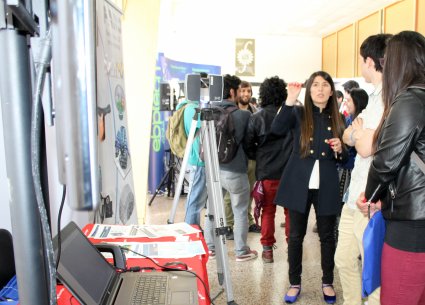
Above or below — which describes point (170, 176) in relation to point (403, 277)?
below

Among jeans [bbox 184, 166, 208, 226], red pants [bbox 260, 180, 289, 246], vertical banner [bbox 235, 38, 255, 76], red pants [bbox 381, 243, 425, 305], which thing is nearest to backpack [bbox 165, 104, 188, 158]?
jeans [bbox 184, 166, 208, 226]

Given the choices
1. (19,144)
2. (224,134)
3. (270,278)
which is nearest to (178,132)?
(224,134)

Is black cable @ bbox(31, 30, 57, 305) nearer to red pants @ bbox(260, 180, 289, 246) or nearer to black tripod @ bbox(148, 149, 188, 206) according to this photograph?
red pants @ bbox(260, 180, 289, 246)

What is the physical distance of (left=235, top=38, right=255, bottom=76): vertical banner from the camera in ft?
32.2

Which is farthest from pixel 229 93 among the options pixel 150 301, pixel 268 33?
pixel 268 33

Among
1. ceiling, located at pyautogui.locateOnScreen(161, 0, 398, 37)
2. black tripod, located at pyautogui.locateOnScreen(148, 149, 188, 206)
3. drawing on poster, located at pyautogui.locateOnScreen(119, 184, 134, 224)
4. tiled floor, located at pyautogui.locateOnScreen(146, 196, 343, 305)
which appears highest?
ceiling, located at pyautogui.locateOnScreen(161, 0, 398, 37)

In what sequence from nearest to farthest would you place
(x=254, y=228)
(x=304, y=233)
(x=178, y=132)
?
(x=304, y=233), (x=178, y=132), (x=254, y=228)

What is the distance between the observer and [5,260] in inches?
50.1

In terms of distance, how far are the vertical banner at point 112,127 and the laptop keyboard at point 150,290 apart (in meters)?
0.95

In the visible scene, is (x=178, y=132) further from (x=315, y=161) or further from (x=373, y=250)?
(x=373, y=250)

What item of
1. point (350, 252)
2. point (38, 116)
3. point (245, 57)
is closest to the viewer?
point (38, 116)

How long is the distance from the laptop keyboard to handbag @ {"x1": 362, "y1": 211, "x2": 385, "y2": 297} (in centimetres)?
80

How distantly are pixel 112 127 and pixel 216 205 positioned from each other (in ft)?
2.61

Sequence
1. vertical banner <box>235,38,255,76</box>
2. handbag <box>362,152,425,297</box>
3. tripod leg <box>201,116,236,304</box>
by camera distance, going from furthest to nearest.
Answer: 1. vertical banner <box>235,38,255,76</box>
2. tripod leg <box>201,116,236,304</box>
3. handbag <box>362,152,425,297</box>
